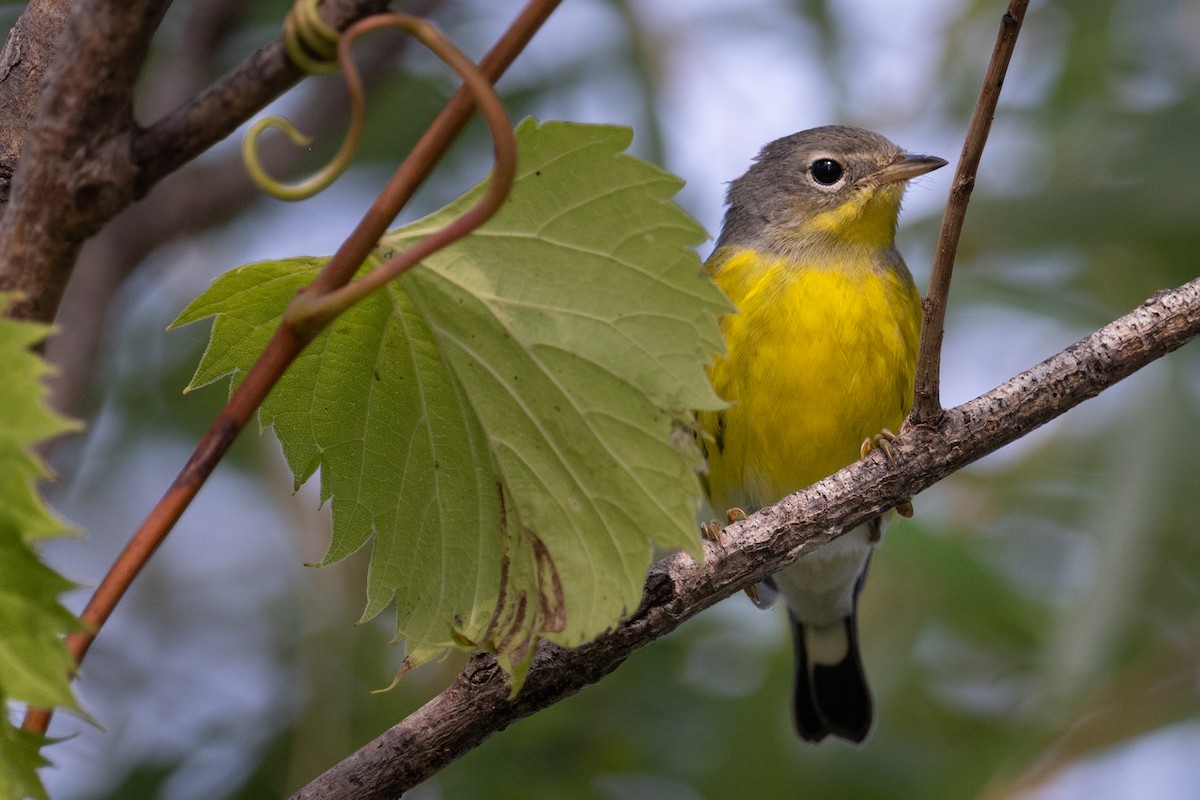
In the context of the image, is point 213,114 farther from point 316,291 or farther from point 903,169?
point 903,169

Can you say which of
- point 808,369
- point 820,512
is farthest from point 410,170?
point 808,369

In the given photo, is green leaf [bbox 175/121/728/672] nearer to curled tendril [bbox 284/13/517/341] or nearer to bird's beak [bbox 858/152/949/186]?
curled tendril [bbox 284/13/517/341]

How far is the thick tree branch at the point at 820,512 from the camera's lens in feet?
6.68

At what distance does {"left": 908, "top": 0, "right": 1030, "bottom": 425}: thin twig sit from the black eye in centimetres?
285

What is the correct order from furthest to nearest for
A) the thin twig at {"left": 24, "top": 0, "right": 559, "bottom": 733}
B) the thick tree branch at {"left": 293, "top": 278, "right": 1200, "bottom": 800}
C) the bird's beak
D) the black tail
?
the black tail < the bird's beak < the thick tree branch at {"left": 293, "top": 278, "right": 1200, "bottom": 800} < the thin twig at {"left": 24, "top": 0, "right": 559, "bottom": 733}

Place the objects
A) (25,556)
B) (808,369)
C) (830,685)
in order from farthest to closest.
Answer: (830,685)
(808,369)
(25,556)

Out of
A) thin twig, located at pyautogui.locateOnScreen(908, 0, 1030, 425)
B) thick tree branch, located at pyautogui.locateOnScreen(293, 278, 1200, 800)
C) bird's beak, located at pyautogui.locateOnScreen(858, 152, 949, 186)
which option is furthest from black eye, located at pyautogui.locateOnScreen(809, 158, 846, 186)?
thin twig, located at pyautogui.locateOnScreen(908, 0, 1030, 425)

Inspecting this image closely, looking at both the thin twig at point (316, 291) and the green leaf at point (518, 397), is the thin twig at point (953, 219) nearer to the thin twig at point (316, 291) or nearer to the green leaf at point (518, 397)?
the green leaf at point (518, 397)

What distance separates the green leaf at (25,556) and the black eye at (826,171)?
12.9ft

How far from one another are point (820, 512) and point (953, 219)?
555 millimetres

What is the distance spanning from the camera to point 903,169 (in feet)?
14.9

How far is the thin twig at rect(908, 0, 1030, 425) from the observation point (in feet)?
5.67

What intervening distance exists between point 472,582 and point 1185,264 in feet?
11.6

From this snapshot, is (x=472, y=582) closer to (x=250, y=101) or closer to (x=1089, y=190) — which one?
(x=250, y=101)
